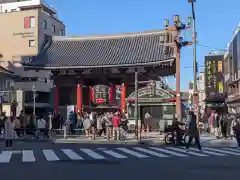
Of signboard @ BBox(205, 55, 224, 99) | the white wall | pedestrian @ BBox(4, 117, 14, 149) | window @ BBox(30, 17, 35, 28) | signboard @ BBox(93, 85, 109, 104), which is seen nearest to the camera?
pedestrian @ BBox(4, 117, 14, 149)

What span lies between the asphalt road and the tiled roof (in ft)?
67.7

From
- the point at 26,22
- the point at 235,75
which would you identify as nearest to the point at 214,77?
the point at 235,75

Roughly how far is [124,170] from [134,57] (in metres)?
25.7

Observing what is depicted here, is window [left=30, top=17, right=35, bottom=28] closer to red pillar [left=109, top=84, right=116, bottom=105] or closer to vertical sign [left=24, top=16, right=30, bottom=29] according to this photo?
vertical sign [left=24, top=16, right=30, bottom=29]

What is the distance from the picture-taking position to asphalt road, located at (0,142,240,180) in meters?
10.2

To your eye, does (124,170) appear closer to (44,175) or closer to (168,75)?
(44,175)

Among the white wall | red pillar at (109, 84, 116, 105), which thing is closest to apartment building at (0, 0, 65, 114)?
the white wall

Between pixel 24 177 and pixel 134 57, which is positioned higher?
pixel 134 57

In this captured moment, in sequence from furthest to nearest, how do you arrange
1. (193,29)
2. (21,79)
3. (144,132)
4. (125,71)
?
(21,79) < (125,71) < (144,132) < (193,29)

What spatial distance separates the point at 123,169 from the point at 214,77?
42.4 m

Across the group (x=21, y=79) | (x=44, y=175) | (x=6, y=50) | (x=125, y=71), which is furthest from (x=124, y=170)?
(x=6, y=50)

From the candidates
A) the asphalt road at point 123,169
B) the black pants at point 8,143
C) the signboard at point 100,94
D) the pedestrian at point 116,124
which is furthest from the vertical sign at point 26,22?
the asphalt road at point 123,169

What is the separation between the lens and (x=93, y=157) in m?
15.1

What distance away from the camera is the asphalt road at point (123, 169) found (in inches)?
401
